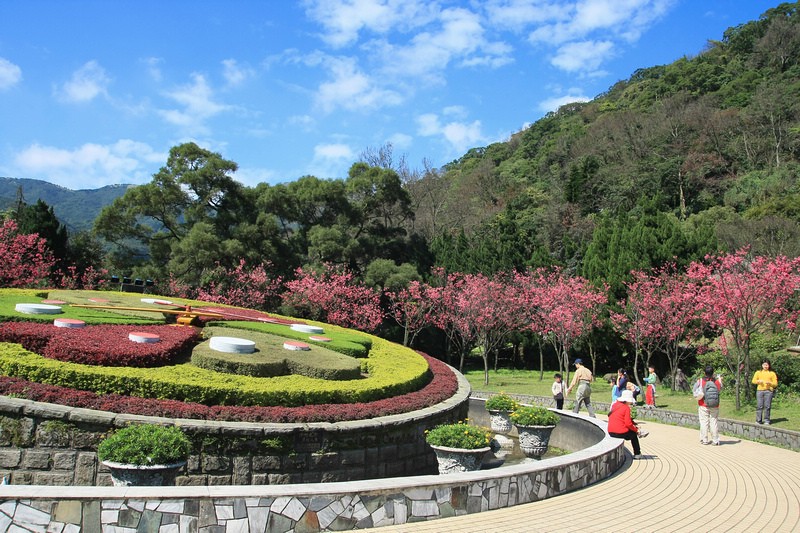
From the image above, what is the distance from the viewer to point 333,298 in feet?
74.4

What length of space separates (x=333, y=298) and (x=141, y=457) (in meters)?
18.1

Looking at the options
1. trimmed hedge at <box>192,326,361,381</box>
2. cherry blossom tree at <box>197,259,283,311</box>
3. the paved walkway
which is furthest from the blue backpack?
cherry blossom tree at <box>197,259,283,311</box>

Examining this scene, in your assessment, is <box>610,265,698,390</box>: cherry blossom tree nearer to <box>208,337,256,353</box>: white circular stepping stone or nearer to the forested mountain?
the forested mountain

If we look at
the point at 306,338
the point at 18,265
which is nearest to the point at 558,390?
the point at 306,338

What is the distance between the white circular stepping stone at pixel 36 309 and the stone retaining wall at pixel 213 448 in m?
3.10

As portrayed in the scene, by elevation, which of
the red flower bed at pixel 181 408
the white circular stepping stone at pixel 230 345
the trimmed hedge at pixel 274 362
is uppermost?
the white circular stepping stone at pixel 230 345

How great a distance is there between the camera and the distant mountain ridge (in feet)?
252

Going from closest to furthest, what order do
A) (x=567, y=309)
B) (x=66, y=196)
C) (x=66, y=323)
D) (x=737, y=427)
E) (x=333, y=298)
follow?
(x=66, y=323)
(x=737, y=427)
(x=567, y=309)
(x=333, y=298)
(x=66, y=196)

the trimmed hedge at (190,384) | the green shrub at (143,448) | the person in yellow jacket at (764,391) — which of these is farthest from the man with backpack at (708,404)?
the green shrub at (143,448)

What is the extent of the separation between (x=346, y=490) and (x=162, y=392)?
2.89 m

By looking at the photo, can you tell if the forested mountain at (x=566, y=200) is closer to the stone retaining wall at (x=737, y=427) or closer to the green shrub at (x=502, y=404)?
the stone retaining wall at (x=737, y=427)

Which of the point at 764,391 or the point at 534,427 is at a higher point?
the point at 764,391

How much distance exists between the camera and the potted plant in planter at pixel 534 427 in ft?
27.6

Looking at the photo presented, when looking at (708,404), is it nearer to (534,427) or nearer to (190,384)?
(534,427)
